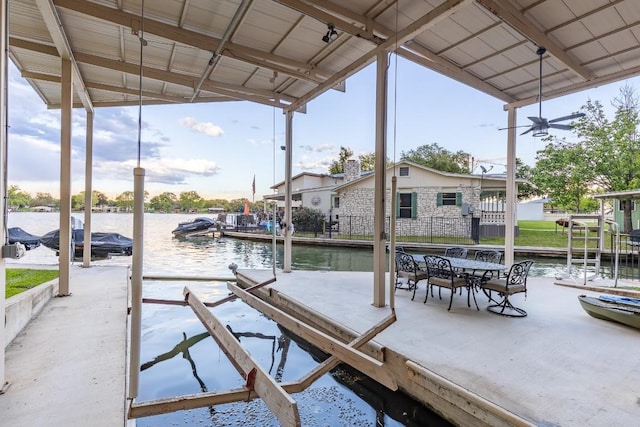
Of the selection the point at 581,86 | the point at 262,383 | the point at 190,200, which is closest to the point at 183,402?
the point at 262,383

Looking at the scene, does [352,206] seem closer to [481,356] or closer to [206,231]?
[206,231]

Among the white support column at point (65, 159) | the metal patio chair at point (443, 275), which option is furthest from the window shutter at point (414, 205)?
the white support column at point (65, 159)

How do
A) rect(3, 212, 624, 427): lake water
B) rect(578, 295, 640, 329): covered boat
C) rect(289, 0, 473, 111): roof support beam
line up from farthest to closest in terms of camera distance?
rect(578, 295, 640, 329): covered boat < rect(289, 0, 473, 111): roof support beam < rect(3, 212, 624, 427): lake water

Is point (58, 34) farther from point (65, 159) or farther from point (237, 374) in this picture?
point (237, 374)

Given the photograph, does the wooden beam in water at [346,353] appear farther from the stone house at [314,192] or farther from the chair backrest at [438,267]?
the stone house at [314,192]

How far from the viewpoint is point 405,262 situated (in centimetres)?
550

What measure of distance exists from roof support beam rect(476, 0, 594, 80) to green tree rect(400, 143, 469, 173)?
2324 centimetres

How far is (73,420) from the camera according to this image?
6.86ft

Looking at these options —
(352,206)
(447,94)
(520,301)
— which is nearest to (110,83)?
(520,301)

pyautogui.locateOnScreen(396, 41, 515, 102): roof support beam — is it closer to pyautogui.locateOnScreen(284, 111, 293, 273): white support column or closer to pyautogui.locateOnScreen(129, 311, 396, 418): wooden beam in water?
pyautogui.locateOnScreen(284, 111, 293, 273): white support column

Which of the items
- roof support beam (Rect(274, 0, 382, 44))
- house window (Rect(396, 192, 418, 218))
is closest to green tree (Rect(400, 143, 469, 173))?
house window (Rect(396, 192, 418, 218))

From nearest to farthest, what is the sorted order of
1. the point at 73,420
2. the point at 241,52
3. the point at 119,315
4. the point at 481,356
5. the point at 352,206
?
the point at 73,420, the point at 481,356, the point at 119,315, the point at 241,52, the point at 352,206

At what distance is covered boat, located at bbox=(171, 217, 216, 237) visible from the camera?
2169 centimetres

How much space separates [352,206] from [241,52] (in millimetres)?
14314
